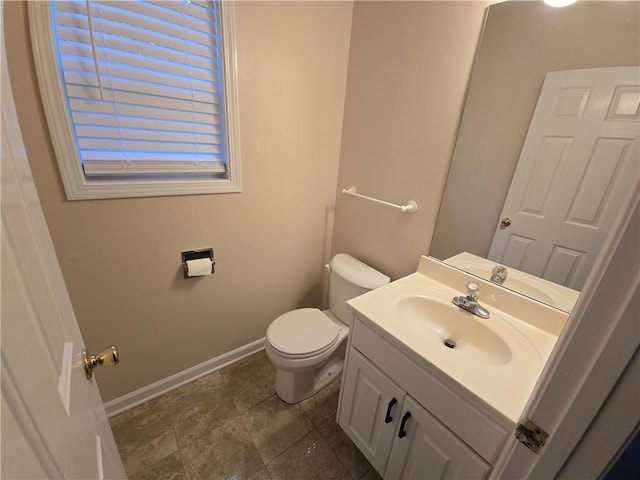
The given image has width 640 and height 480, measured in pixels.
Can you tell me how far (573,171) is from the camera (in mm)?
890

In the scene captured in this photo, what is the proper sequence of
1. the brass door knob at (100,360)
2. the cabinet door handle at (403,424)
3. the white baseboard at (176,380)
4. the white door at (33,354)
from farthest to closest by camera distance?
the white baseboard at (176,380) → the cabinet door handle at (403,424) → the brass door knob at (100,360) → the white door at (33,354)

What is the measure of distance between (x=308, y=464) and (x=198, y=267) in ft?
3.60

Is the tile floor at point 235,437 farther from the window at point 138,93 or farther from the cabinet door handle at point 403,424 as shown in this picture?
the window at point 138,93

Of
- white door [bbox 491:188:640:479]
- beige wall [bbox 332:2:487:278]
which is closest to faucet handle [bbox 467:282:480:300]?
beige wall [bbox 332:2:487:278]

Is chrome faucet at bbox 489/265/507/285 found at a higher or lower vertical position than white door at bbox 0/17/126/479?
lower

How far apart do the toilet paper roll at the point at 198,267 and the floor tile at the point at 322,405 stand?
0.95 metres

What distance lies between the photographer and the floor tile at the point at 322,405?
149 cm

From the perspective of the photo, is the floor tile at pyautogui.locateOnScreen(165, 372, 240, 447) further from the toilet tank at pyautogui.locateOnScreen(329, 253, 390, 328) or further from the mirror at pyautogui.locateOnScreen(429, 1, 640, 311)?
the mirror at pyautogui.locateOnScreen(429, 1, 640, 311)

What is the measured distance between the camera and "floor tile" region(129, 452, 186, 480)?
119 centimetres

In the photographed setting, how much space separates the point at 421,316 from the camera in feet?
3.81

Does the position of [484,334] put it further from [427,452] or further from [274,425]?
[274,425]

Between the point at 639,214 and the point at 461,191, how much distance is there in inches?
36.2

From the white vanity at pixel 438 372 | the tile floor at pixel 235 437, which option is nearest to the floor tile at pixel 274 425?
the tile floor at pixel 235 437

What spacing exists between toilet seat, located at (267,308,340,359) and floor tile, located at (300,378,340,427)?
1.33 ft
